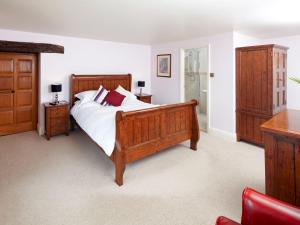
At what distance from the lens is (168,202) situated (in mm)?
2277

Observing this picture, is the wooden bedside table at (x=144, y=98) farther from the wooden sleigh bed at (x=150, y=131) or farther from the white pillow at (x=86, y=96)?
the wooden sleigh bed at (x=150, y=131)

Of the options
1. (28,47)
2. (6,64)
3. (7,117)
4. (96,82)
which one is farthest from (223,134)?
(6,64)

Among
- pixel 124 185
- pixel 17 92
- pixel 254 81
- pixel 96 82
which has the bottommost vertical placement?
pixel 124 185

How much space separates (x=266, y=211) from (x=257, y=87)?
3.16 metres

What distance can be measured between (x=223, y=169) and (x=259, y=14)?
2.33 meters

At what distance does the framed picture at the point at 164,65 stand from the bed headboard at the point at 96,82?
92 cm

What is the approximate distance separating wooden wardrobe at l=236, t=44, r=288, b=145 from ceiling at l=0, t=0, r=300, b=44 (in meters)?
0.50

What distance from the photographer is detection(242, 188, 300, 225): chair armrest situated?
1154mm

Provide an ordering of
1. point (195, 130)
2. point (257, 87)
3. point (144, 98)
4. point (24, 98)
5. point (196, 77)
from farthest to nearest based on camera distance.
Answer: point (196, 77) → point (144, 98) → point (24, 98) → point (257, 87) → point (195, 130)

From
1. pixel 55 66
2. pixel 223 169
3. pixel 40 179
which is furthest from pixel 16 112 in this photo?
pixel 223 169

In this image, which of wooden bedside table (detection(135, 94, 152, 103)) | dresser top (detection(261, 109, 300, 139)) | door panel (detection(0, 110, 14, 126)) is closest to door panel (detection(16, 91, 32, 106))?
door panel (detection(0, 110, 14, 126))

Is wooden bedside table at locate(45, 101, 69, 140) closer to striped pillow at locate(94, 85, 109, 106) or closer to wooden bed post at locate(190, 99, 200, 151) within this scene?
striped pillow at locate(94, 85, 109, 106)

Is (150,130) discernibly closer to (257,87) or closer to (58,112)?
(257,87)

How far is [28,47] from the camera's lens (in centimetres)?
424
